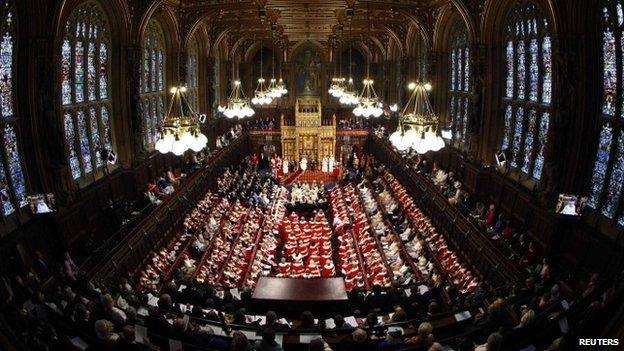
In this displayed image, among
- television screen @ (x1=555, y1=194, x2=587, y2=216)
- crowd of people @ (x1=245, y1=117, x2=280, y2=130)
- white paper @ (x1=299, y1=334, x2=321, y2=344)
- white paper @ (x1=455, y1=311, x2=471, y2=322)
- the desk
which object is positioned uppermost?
crowd of people @ (x1=245, y1=117, x2=280, y2=130)

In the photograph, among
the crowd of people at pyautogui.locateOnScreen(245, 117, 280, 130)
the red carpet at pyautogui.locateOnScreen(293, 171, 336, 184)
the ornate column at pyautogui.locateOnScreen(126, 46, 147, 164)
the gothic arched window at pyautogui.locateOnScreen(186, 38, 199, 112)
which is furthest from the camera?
the crowd of people at pyautogui.locateOnScreen(245, 117, 280, 130)

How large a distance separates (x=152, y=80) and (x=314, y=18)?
9.27 metres

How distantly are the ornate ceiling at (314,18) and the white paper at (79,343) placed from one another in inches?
413

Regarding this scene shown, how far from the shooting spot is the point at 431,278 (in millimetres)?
13953

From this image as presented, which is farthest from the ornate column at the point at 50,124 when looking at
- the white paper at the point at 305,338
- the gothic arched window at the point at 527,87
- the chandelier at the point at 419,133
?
the gothic arched window at the point at 527,87

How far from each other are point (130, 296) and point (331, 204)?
15.7 m

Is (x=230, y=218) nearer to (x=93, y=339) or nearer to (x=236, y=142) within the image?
(x=236, y=142)

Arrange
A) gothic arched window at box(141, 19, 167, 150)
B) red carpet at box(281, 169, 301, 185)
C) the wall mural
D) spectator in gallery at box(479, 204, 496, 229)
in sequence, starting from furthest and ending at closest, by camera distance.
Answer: the wall mural, red carpet at box(281, 169, 301, 185), gothic arched window at box(141, 19, 167, 150), spectator in gallery at box(479, 204, 496, 229)

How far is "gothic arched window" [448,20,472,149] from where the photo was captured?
21.7 metres

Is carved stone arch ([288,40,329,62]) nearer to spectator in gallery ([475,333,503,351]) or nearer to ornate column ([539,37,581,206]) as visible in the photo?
ornate column ([539,37,581,206])

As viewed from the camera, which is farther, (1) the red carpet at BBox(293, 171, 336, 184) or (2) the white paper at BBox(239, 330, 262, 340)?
(1) the red carpet at BBox(293, 171, 336, 184)

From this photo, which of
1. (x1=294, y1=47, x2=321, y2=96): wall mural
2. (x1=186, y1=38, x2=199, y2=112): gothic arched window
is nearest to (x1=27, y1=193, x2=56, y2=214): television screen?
(x1=186, y1=38, x2=199, y2=112): gothic arched window

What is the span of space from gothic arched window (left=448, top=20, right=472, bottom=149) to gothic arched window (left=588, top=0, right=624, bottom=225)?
8.75m

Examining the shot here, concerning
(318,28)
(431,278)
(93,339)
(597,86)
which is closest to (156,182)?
(431,278)
